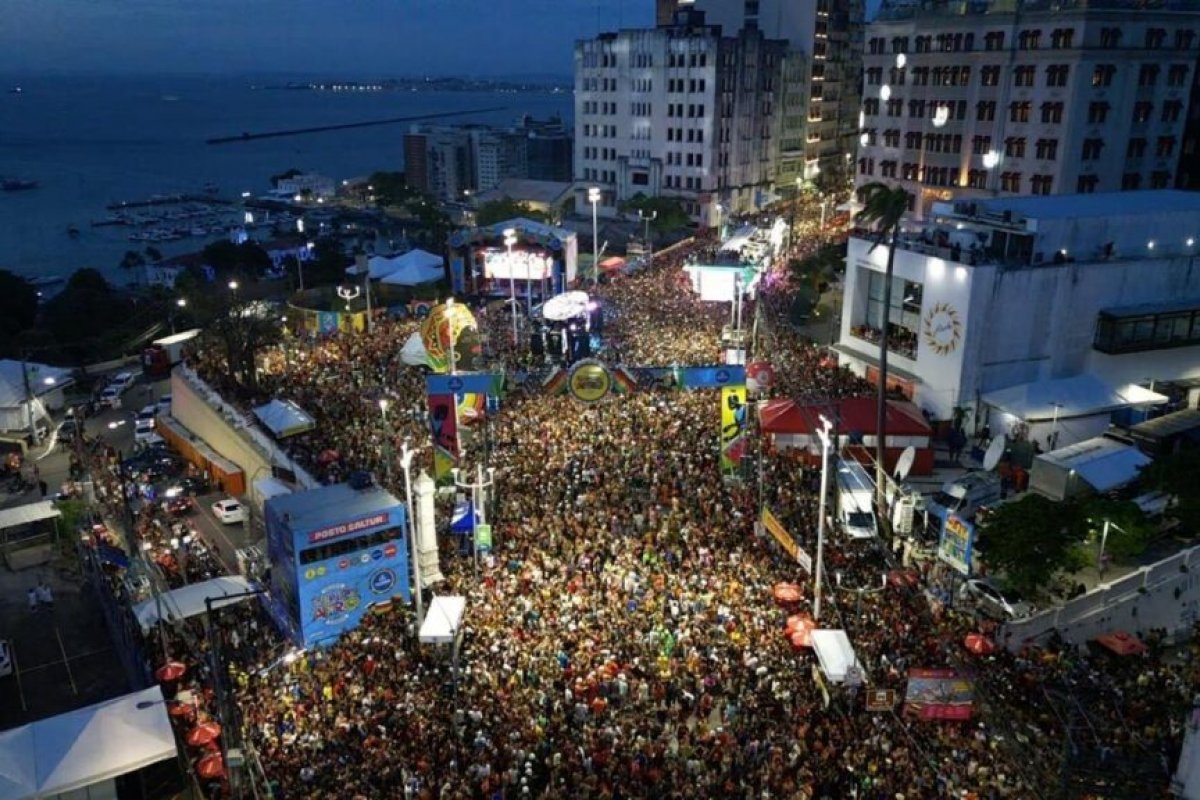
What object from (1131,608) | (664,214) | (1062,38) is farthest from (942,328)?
(664,214)

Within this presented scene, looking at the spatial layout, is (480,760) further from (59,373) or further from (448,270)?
(448,270)

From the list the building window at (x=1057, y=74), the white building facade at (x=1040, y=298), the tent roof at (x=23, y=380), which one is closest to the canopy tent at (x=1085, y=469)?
the white building facade at (x=1040, y=298)

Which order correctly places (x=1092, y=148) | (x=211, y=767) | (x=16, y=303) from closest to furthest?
1. (x=211, y=767)
2. (x=1092, y=148)
3. (x=16, y=303)

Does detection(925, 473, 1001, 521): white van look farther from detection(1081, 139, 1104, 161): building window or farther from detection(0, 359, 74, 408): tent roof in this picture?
detection(0, 359, 74, 408): tent roof

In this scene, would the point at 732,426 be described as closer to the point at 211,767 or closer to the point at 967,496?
the point at 967,496

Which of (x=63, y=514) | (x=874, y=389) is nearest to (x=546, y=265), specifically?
(x=874, y=389)

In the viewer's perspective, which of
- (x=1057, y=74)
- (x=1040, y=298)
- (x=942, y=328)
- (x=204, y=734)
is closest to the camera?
(x=204, y=734)

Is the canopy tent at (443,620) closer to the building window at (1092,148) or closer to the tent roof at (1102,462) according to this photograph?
the tent roof at (1102,462)

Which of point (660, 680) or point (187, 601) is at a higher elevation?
point (660, 680)
